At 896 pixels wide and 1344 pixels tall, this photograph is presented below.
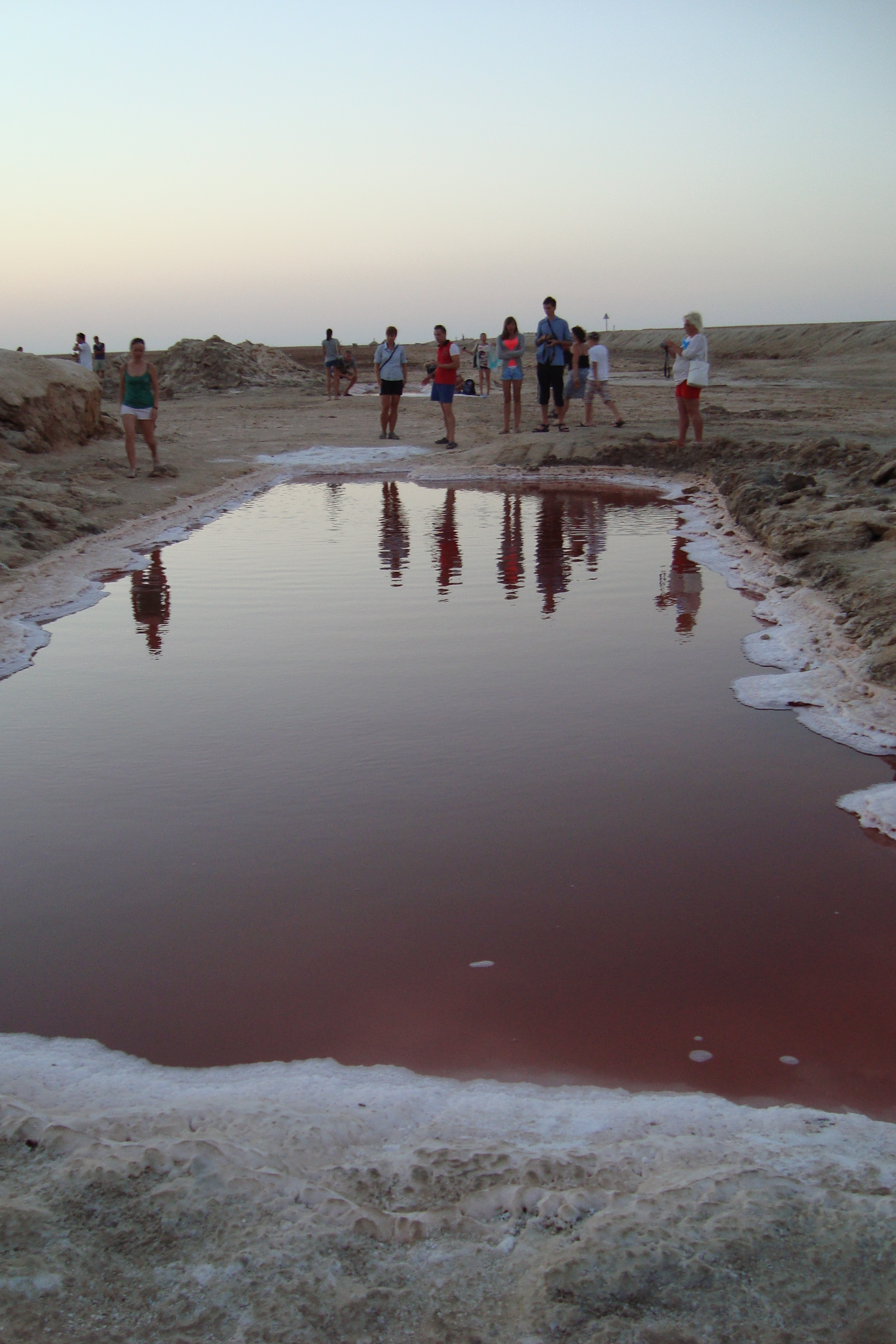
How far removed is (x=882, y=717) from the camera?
4113 millimetres

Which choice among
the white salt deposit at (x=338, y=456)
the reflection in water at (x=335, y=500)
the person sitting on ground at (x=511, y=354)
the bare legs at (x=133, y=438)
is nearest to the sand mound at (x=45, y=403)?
the bare legs at (x=133, y=438)

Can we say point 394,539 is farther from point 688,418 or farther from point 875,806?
point 875,806

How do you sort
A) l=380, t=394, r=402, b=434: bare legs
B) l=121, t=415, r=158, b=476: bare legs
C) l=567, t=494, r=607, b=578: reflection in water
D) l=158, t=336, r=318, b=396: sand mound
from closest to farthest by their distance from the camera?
l=567, t=494, r=607, b=578: reflection in water < l=121, t=415, r=158, b=476: bare legs < l=380, t=394, r=402, b=434: bare legs < l=158, t=336, r=318, b=396: sand mound

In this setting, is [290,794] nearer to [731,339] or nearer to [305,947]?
[305,947]

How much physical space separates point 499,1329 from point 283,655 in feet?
12.6

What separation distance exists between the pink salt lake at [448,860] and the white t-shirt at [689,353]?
5445 millimetres

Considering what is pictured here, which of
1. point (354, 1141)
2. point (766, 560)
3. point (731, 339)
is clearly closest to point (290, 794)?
point (354, 1141)

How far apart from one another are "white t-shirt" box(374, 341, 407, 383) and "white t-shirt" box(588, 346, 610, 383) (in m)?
2.39

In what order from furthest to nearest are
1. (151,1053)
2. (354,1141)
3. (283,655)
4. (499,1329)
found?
(283,655), (151,1053), (354,1141), (499,1329)

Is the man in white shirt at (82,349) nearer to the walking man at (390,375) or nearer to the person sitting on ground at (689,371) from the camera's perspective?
the walking man at (390,375)

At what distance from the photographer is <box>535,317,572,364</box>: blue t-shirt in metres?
12.0

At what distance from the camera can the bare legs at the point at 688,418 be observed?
11031 millimetres

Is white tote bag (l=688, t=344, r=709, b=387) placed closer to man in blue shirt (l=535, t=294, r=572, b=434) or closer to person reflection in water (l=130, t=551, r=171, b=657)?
man in blue shirt (l=535, t=294, r=572, b=434)

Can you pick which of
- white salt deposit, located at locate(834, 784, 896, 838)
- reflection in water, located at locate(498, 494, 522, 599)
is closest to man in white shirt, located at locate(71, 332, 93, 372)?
reflection in water, located at locate(498, 494, 522, 599)
